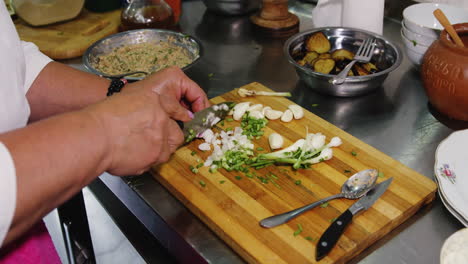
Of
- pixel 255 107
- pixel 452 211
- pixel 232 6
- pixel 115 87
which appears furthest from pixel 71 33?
pixel 452 211

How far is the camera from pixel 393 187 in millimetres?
885

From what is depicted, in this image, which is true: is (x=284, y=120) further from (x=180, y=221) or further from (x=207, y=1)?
(x=207, y=1)

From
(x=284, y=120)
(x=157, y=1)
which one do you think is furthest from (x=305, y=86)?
(x=157, y=1)

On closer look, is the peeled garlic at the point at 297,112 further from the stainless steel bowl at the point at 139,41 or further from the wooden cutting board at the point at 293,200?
the stainless steel bowl at the point at 139,41

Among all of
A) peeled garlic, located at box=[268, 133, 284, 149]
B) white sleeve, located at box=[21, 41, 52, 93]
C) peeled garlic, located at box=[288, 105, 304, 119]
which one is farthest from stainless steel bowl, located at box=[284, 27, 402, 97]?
white sleeve, located at box=[21, 41, 52, 93]

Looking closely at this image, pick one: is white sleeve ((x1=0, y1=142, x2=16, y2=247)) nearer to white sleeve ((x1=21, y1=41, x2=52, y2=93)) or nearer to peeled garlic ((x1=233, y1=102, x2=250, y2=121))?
white sleeve ((x1=21, y1=41, x2=52, y2=93))

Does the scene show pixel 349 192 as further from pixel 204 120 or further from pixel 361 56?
pixel 361 56

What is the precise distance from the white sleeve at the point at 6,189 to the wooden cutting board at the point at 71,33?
95 cm

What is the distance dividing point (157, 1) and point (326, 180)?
0.92 m

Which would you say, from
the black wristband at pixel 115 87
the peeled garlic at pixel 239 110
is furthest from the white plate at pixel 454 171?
the black wristband at pixel 115 87

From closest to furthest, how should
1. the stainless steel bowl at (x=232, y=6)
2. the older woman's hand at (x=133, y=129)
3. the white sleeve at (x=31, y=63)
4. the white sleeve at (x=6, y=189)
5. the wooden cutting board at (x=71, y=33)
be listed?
the white sleeve at (x=6, y=189), the older woman's hand at (x=133, y=129), the white sleeve at (x=31, y=63), the wooden cutting board at (x=71, y=33), the stainless steel bowl at (x=232, y=6)

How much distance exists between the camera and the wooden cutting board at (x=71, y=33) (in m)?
1.46

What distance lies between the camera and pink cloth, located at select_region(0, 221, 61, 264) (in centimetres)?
81

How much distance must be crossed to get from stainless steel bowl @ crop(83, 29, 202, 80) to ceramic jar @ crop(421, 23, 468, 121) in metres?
0.62
